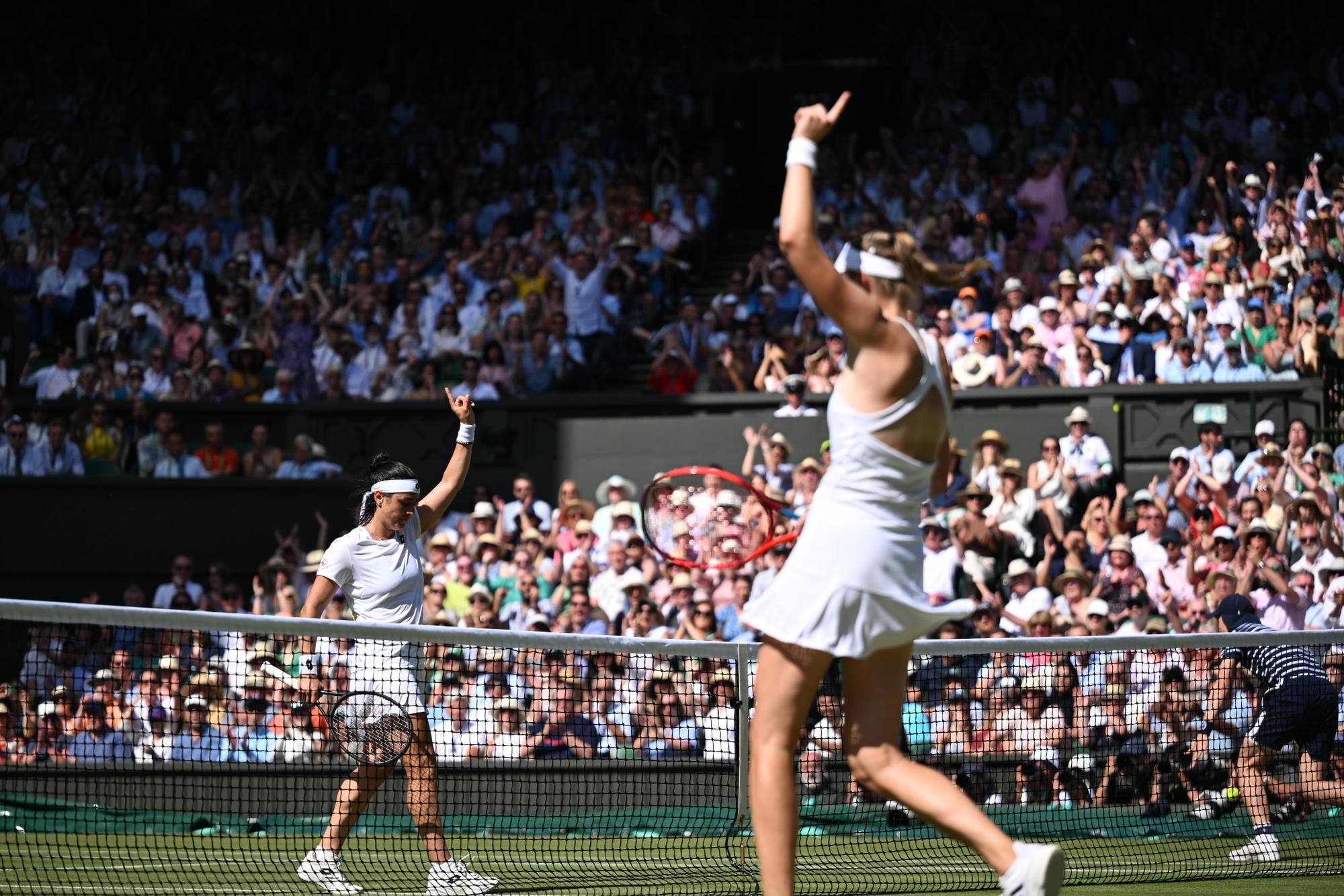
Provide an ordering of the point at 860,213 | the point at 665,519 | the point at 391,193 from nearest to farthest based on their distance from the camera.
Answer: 1. the point at 665,519
2. the point at 860,213
3. the point at 391,193

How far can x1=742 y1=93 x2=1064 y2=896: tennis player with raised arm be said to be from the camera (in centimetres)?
452

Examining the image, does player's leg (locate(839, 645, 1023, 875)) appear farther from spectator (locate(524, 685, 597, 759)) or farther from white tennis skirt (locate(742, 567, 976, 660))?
spectator (locate(524, 685, 597, 759))

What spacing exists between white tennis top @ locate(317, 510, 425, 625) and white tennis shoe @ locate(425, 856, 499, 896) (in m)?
1.06

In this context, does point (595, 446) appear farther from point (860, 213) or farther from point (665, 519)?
point (665, 519)

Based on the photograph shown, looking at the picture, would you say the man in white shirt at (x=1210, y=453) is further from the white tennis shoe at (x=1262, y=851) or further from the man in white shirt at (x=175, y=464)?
the man in white shirt at (x=175, y=464)

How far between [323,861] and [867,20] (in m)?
18.9

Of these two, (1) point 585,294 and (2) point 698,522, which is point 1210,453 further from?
(1) point 585,294

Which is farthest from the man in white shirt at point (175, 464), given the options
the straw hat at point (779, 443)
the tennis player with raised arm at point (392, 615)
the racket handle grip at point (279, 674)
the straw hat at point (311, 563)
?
the racket handle grip at point (279, 674)

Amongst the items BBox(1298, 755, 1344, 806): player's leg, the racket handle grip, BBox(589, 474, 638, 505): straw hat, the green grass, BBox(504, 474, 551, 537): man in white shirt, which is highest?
BBox(589, 474, 638, 505): straw hat

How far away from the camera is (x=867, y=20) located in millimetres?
23844

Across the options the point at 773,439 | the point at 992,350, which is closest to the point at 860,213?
the point at 992,350

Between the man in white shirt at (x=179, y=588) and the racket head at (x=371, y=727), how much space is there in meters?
8.09

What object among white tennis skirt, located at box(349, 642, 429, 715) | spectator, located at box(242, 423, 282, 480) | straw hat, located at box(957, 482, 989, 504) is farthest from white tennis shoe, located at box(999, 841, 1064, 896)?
spectator, located at box(242, 423, 282, 480)

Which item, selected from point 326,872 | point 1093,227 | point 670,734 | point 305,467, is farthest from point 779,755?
point 1093,227
